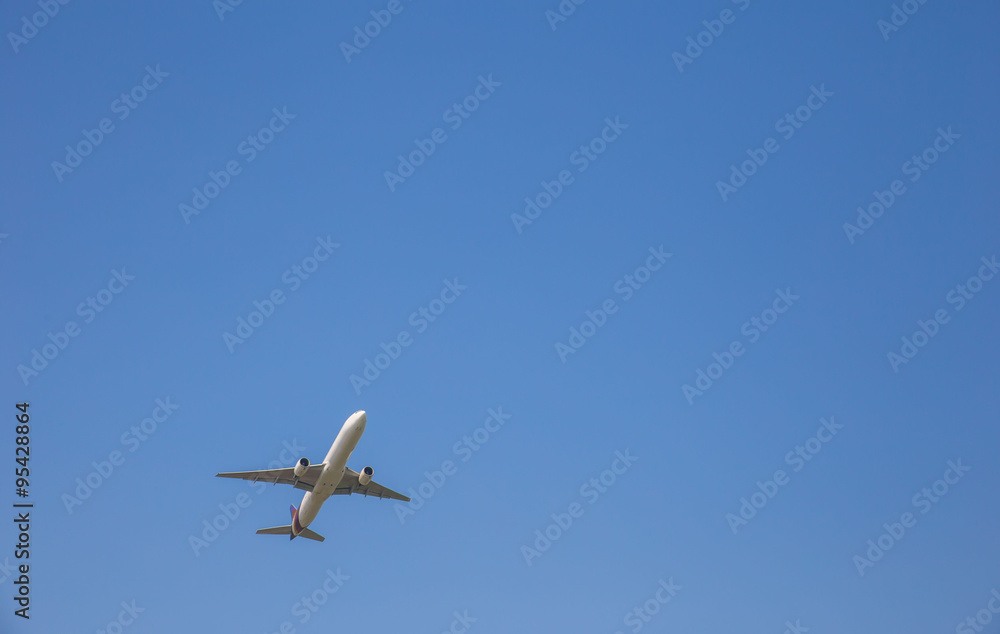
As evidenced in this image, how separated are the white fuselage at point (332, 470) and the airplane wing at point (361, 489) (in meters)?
3.16

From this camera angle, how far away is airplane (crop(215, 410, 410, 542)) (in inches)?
2505

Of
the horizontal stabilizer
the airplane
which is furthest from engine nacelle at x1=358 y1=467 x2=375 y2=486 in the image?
the horizontal stabilizer

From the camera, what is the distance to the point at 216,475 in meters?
70.9

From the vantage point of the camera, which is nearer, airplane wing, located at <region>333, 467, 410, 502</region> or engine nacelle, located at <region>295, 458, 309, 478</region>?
engine nacelle, located at <region>295, 458, 309, 478</region>

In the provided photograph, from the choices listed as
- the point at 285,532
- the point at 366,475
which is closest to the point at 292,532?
the point at 285,532

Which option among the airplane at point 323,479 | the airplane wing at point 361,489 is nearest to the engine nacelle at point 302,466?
the airplane at point 323,479

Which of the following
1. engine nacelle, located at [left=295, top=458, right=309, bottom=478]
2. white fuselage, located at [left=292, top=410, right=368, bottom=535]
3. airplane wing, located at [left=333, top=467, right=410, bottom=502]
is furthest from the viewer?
airplane wing, located at [left=333, top=467, right=410, bottom=502]

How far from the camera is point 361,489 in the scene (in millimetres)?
76750

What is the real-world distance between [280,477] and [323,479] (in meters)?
5.68

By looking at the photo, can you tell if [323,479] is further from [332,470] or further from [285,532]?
[285,532]

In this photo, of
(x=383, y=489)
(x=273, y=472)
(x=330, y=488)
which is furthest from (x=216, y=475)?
(x=383, y=489)

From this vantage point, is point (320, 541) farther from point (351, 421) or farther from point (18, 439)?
point (18, 439)

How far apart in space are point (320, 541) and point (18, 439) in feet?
91.9

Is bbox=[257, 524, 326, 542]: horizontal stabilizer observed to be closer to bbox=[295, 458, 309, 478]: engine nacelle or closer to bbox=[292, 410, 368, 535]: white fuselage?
bbox=[292, 410, 368, 535]: white fuselage
